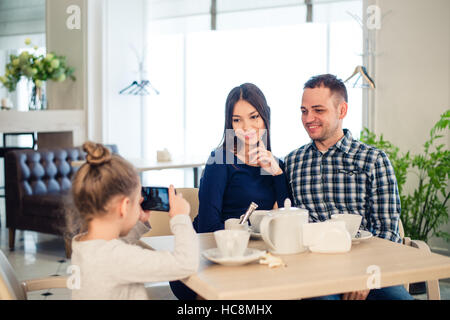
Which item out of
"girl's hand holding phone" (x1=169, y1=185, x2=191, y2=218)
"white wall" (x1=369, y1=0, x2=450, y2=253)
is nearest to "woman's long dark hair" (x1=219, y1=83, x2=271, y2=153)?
"girl's hand holding phone" (x1=169, y1=185, x2=191, y2=218)

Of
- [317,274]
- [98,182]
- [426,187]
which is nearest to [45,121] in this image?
[426,187]

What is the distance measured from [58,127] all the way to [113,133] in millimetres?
658

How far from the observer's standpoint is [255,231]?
6.32 feet

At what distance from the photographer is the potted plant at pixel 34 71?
561cm

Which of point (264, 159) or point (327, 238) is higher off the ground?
point (264, 159)

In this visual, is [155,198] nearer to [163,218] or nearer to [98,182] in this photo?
[98,182]

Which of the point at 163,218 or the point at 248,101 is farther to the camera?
the point at 163,218

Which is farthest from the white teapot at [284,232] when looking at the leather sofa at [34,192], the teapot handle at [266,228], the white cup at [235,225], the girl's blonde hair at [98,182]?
the leather sofa at [34,192]

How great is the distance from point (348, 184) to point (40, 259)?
3087 millimetres

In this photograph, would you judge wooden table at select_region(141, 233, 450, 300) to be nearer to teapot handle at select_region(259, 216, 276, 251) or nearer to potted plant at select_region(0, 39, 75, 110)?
teapot handle at select_region(259, 216, 276, 251)

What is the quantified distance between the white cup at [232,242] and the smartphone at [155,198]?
0.18m

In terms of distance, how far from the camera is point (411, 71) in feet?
14.5

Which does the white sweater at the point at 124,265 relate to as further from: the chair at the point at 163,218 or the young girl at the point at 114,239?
the chair at the point at 163,218

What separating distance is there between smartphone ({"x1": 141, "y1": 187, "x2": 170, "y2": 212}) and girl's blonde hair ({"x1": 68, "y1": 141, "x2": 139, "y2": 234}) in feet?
0.41
